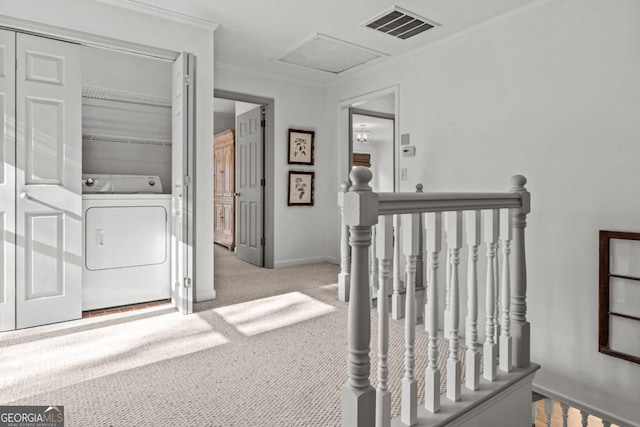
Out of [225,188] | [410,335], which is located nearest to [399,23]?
[410,335]

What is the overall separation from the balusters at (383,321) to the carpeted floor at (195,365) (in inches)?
19.1

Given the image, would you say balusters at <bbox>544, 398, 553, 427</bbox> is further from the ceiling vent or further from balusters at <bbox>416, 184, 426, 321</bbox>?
the ceiling vent

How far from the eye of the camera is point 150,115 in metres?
3.58

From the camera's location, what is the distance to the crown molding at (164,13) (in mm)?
2879

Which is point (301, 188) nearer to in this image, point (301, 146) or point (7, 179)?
point (301, 146)

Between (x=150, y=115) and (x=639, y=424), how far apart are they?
441 centimetres

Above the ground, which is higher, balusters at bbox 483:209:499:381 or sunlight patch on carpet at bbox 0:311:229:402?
balusters at bbox 483:209:499:381

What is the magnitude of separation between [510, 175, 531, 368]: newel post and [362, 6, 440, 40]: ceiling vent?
2.00m

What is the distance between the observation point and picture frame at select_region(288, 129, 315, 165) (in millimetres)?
4953

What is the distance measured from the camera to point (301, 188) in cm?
507

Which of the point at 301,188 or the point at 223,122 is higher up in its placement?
the point at 223,122

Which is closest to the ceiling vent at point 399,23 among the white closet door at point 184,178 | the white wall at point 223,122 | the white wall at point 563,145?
the white wall at point 563,145

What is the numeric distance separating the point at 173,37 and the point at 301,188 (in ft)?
8.03

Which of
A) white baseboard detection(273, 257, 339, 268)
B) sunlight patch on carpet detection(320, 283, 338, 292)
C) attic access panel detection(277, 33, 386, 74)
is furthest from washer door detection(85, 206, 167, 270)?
attic access panel detection(277, 33, 386, 74)
